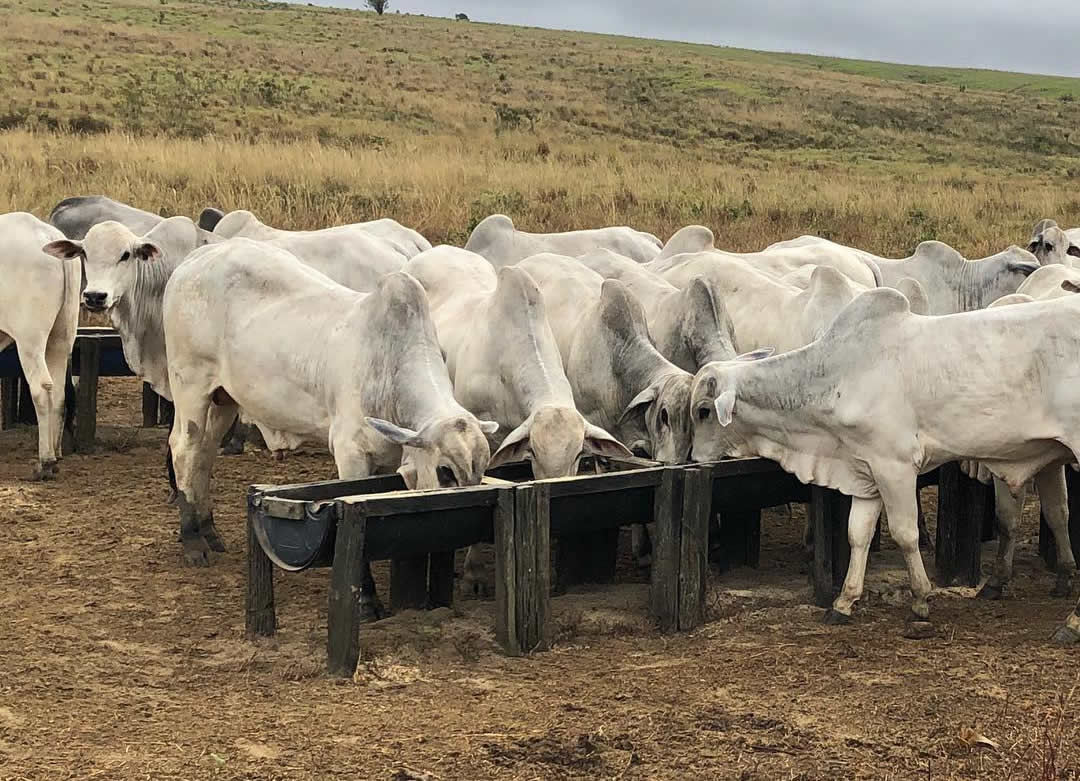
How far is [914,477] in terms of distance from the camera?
6.61 m

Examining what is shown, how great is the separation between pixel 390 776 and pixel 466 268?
480cm

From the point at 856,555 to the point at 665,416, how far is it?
121 centimetres

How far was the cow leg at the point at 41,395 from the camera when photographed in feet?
32.2

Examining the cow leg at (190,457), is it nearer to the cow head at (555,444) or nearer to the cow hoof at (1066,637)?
the cow head at (555,444)

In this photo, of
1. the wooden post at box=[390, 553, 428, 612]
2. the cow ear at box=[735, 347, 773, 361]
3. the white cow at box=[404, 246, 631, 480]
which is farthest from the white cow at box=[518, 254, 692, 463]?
the wooden post at box=[390, 553, 428, 612]

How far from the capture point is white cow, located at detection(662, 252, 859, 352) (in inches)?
338

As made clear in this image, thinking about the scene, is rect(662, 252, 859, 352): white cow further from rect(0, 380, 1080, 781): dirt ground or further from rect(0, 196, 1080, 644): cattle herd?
rect(0, 380, 1080, 781): dirt ground

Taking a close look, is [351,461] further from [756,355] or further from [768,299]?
[768,299]

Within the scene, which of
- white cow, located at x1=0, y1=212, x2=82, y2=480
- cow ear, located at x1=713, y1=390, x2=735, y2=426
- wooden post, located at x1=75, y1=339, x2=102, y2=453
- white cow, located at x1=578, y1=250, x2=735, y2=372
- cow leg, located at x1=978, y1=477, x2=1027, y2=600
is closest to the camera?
cow ear, located at x1=713, y1=390, x2=735, y2=426

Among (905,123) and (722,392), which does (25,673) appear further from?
(905,123)

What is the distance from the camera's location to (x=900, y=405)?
6562 mm

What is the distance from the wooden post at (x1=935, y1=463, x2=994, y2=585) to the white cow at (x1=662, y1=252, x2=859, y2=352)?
1.30m

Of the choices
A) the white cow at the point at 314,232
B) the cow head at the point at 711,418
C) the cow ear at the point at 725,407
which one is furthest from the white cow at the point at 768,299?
the white cow at the point at 314,232

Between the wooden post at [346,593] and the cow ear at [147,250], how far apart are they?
179 inches
